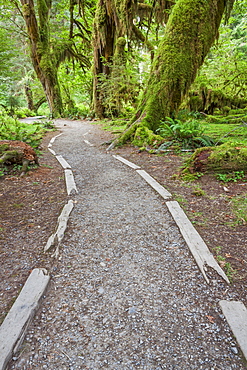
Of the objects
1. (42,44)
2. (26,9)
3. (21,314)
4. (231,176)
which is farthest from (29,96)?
(21,314)

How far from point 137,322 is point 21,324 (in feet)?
2.71

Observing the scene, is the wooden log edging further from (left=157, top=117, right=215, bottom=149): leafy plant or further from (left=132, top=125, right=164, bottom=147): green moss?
(left=132, top=125, right=164, bottom=147): green moss

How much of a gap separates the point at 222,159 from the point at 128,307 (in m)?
3.32

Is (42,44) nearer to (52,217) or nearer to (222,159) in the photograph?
(222,159)

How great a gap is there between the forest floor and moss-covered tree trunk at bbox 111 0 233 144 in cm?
253

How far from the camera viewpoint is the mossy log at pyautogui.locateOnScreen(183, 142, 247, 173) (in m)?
4.13

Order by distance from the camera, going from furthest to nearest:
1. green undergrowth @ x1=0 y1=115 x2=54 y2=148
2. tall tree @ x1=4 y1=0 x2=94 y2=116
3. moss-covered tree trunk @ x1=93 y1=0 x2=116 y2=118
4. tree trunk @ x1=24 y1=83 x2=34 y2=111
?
tree trunk @ x1=24 y1=83 x2=34 y2=111, tall tree @ x1=4 y1=0 x2=94 y2=116, moss-covered tree trunk @ x1=93 y1=0 x2=116 y2=118, green undergrowth @ x1=0 y1=115 x2=54 y2=148

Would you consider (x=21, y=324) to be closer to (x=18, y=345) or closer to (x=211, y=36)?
(x=18, y=345)

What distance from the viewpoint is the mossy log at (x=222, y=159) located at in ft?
13.5

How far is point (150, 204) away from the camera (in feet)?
11.6

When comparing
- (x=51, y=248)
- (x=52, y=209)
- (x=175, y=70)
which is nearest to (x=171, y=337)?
(x=51, y=248)

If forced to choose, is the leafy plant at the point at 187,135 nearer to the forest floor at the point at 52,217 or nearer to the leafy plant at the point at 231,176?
the forest floor at the point at 52,217

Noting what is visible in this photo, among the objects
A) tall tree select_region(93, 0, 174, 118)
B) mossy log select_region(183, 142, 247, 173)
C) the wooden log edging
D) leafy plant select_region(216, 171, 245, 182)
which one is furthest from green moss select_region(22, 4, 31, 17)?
the wooden log edging

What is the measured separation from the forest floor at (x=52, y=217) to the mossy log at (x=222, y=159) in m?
0.22
